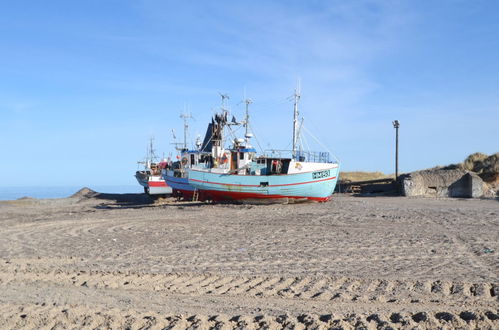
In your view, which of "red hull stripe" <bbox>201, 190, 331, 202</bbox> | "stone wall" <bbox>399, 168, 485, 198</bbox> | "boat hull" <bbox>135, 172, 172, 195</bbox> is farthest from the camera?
"boat hull" <bbox>135, 172, 172, 195</bbox>

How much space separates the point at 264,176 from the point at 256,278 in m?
17.4

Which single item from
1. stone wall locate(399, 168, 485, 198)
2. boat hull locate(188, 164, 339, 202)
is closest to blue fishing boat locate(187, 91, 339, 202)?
boat hull locate(188, 164, 339, 202)

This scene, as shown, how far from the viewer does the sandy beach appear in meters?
5.38

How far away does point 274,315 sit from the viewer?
5.45 meters

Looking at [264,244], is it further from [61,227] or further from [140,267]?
[61,227]

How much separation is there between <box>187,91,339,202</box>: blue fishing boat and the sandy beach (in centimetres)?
1044

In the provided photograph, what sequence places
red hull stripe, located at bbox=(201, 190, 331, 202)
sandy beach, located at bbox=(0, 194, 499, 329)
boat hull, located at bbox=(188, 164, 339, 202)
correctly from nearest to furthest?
sandy beach, located at bbox=(0, 194, 499, 329) → boat hull, located at bbox=(188, 164, 339, 202) → red hull stripe, located at bbox=(201, 190, 331, 202)

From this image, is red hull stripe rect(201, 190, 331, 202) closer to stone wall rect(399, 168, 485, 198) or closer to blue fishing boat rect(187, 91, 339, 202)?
blue fishing boat rect(187, 91, 339, 202)

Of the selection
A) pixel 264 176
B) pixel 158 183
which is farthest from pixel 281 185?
pixel 158 183

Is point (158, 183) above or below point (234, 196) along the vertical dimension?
above

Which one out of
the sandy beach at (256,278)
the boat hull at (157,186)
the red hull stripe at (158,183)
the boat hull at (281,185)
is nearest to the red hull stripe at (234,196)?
the boat hull at (281,185)

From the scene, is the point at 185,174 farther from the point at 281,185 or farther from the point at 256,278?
the point at 256,278

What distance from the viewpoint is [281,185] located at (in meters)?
24.4

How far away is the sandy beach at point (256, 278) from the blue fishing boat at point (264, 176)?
34.3ft
